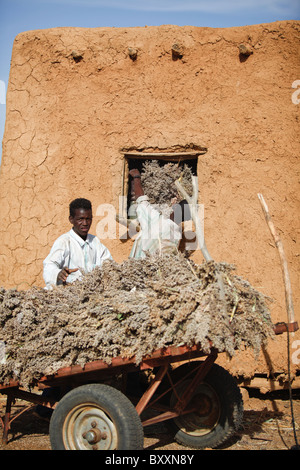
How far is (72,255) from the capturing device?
4180mm

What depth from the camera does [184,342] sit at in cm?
268

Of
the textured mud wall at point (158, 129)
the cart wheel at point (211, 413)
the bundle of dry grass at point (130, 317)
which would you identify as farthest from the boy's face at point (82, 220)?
the cart wheel at point (211, 413)

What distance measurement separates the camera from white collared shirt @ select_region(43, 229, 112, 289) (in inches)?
151

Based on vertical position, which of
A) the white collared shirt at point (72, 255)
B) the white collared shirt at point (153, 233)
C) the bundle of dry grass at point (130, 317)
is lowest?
the bundle of dry grass at point (130, 317)

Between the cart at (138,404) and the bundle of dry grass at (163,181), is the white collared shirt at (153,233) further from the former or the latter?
the cart at (138,404)

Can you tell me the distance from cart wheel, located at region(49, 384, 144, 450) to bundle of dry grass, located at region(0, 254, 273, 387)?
0.72 feet

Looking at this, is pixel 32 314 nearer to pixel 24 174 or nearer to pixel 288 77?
pixel 24 174

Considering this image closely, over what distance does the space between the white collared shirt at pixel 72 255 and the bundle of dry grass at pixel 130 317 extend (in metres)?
0.52

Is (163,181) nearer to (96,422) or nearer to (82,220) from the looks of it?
(82,220)

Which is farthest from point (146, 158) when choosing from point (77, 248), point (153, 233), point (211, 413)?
point (211, 413)

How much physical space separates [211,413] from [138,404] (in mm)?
696

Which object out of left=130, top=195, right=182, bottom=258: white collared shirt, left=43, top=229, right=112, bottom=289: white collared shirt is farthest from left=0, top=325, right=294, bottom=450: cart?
left=130, top=195, right=182, bottom=258: white collared shirt

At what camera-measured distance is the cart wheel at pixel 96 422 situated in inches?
105

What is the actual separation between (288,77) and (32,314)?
3.98 meters
